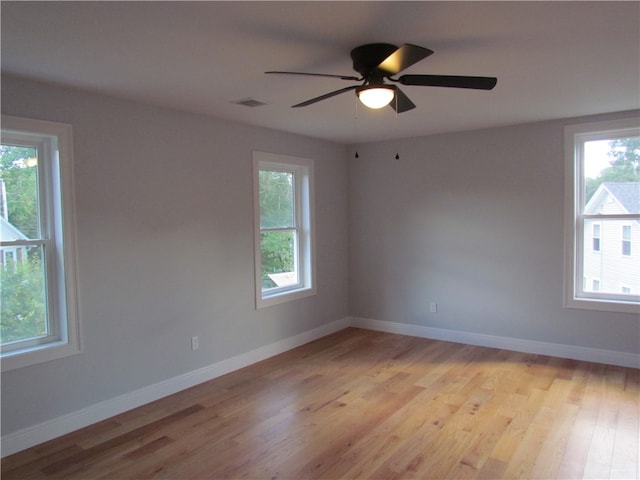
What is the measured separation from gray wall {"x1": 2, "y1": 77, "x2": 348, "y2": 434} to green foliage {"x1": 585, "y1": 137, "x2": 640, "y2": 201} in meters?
3.25

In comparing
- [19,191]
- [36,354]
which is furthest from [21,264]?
[36,354]

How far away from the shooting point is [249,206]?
4441 millimetres

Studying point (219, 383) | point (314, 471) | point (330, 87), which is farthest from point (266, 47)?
point (219, 383)

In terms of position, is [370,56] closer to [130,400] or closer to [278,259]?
[278,259]

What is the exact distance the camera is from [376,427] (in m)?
3.13

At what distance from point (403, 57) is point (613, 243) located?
134 inches

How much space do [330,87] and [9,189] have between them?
7.42ft

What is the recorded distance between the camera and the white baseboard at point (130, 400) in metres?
2.88

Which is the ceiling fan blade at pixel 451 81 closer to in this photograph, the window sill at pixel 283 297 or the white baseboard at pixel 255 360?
the window sill at pixel 283 297

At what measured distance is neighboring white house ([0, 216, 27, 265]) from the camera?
2898mm

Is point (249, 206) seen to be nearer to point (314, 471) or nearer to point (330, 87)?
point (330, 87)

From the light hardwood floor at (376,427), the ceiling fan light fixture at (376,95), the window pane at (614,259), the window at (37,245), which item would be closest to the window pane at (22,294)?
the window at (37,245)

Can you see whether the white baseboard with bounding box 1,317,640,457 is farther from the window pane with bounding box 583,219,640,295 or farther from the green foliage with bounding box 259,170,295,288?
the green foliage with bounding box 259,170,295,288

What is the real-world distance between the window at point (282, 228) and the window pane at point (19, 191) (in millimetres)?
1955
